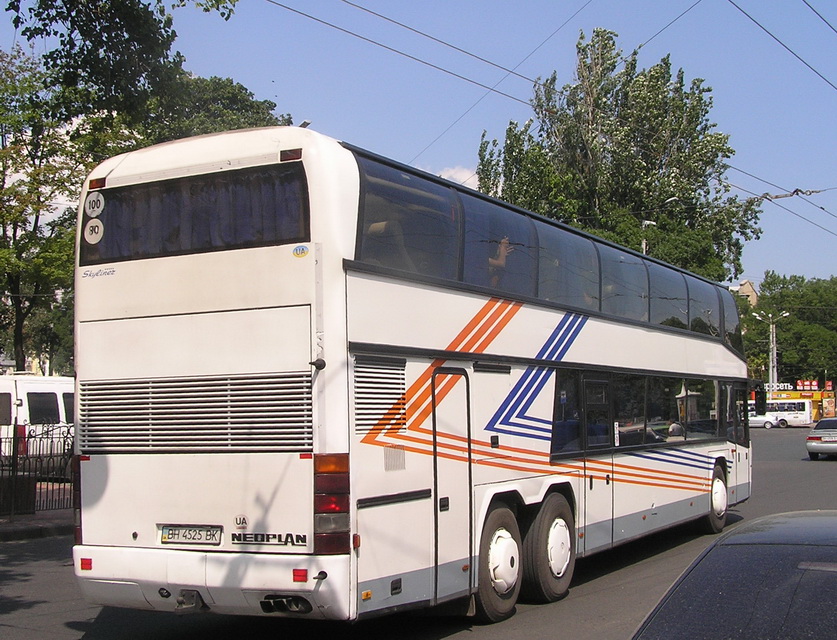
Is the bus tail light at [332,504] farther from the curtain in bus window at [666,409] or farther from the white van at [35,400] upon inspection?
the white van at [35,400]

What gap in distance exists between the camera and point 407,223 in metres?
8.02

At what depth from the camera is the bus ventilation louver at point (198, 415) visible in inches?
276

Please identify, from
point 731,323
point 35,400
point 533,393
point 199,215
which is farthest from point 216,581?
point 35,400

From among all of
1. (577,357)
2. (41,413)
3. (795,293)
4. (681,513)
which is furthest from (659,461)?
(795,293)

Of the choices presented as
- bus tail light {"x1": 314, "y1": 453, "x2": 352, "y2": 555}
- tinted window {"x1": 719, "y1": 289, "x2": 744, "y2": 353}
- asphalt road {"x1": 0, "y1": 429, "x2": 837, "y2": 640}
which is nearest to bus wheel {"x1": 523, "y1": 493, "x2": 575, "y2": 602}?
asphalt road {"x1": 0, "y1": 429, "x2": 837, "y2": 640}

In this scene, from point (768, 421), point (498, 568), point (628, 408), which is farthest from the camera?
point (768, 421)

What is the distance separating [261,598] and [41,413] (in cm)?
2167

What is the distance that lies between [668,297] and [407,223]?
7157 millimetres

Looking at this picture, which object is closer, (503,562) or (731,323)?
(503,562)

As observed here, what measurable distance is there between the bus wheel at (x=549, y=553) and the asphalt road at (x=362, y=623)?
0.61 feet

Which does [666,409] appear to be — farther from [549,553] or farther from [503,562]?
[503,562]

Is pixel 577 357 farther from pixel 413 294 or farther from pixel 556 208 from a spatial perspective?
pixel 556 208

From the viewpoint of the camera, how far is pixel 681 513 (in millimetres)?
13875

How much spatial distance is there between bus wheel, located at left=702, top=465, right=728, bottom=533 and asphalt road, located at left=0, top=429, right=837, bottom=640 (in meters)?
1.38
